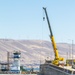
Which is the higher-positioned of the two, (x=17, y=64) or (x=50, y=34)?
(x=50, y=34)

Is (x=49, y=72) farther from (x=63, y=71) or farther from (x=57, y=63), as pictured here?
(x=63, y=71)

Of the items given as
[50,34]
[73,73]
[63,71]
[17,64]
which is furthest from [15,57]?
[73,73]

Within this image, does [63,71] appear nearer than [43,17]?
Yes

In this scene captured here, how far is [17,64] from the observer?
15412 centimetres

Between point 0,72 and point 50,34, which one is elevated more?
point 50,34

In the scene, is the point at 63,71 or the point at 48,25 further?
the point at 48,25

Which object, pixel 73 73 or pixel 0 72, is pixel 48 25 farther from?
pixel 73 73

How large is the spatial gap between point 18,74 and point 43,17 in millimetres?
20339

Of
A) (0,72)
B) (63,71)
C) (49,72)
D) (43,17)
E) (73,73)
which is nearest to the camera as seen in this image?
(73,73)

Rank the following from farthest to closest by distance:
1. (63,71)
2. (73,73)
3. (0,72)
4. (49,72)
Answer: (0,72) < (49,72) < (63,71) < (73,73)

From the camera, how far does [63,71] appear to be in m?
110

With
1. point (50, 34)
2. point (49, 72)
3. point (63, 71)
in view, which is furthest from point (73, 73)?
point (50, 34)

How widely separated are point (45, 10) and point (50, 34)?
1120cm

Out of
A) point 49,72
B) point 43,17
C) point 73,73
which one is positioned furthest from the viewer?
point 43,17
